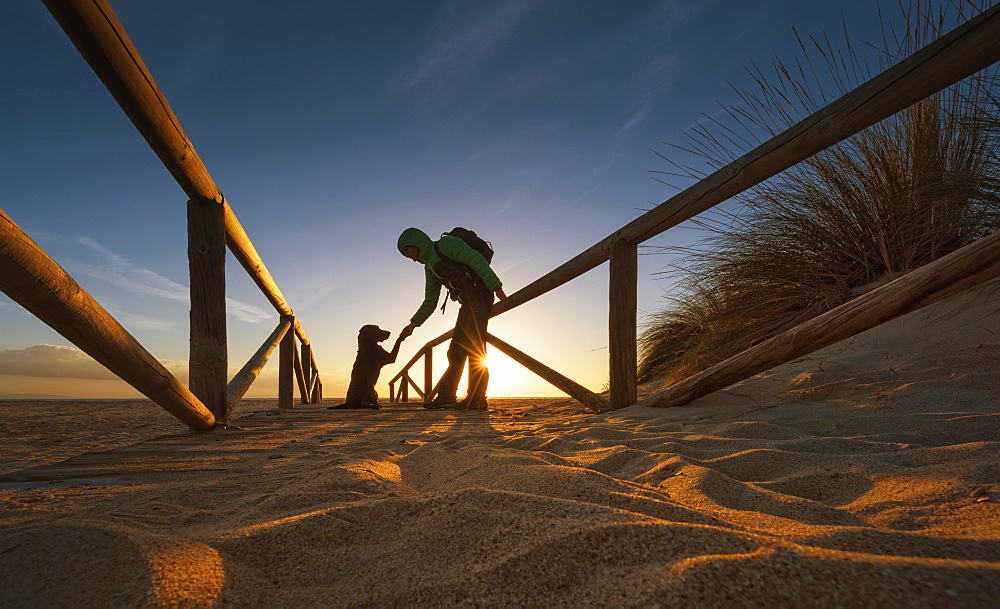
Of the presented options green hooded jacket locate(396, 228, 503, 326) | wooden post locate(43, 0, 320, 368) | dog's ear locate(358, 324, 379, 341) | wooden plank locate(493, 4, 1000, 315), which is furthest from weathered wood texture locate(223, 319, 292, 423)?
wooden plank locate(493, 4, 1000, 315)

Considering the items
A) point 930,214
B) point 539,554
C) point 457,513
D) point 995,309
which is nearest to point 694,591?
point 539,554

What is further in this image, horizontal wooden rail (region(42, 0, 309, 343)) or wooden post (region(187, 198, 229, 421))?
wooden post (region(187, 198, 229, 421))

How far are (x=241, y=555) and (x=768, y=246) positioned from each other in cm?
404

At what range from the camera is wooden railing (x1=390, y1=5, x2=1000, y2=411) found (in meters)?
1.44

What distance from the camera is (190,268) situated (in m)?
2.64

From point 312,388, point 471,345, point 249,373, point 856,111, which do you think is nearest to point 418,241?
point 471,345

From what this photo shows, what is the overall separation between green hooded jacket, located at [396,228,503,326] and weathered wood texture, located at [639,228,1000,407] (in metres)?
2.80

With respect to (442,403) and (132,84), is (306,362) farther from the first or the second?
(132,84)

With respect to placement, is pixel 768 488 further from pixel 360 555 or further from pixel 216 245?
pixel 216 245

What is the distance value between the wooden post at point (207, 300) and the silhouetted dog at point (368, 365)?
113 inches

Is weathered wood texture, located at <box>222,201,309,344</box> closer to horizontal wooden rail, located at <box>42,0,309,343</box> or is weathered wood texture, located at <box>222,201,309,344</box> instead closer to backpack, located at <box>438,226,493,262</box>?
horizontal wooden rail, located at <box>42,0,309,343</box>

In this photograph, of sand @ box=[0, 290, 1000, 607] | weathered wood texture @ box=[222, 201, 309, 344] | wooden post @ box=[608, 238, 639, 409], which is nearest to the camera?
sand @ box=[0, 290, 1000, 607]

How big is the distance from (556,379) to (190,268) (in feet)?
8.54

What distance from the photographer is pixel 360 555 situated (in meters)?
0.80
